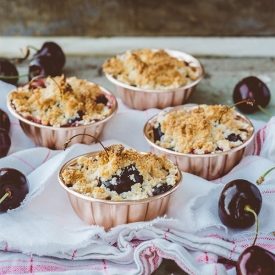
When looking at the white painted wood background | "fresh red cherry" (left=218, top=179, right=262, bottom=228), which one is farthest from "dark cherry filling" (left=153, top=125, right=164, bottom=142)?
the white painted wood background

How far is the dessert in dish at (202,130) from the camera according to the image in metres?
2.16

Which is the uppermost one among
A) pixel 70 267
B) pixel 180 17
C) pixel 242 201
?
pixel 242 201

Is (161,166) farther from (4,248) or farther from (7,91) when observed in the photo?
(7,91)

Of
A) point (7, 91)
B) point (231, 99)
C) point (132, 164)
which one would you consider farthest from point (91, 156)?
point (231, 99)

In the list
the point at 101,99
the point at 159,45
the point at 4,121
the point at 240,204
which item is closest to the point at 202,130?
the point at 240,204

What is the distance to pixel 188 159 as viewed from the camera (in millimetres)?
2145

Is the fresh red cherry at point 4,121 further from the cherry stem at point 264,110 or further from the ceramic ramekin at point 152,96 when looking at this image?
the cherry stem at point 264,110

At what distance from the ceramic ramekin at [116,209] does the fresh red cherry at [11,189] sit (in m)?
0.18

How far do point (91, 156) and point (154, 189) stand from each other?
318 millimetres

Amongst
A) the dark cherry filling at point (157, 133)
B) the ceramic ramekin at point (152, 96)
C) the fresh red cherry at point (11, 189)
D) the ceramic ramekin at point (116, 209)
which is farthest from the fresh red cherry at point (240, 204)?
the ceramic ramekin at point (152, 96)

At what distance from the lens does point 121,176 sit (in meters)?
1.85

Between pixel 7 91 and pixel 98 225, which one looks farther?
pixel 7 91

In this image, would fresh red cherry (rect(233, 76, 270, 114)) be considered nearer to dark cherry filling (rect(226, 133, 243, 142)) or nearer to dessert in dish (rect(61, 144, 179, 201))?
dark cherry filling (rect(226, 133, 243, 142))

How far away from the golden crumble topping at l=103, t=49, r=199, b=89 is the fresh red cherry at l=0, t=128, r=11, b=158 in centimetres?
67
